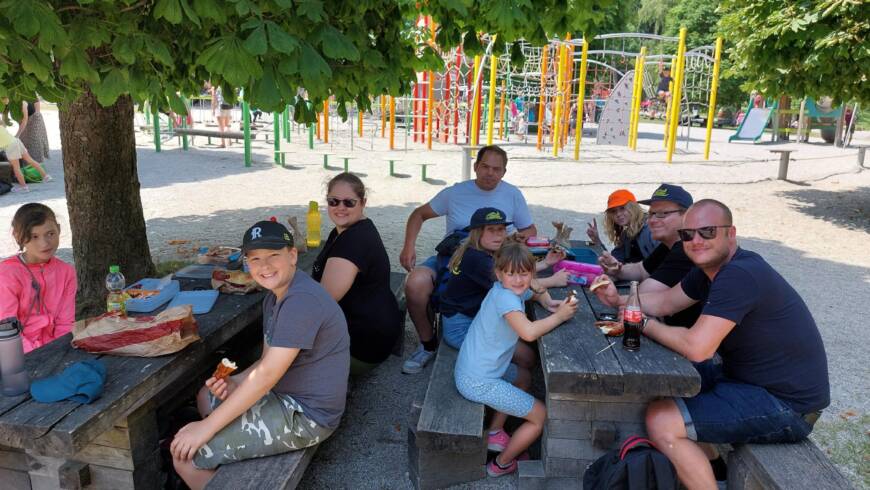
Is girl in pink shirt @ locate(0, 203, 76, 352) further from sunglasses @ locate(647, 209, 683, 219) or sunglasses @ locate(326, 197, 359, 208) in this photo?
sunglasses @ locate(647, 209, 683, 219)

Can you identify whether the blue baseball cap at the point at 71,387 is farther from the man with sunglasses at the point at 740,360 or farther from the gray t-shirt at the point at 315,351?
the man with sunglasses at the point at 740,360

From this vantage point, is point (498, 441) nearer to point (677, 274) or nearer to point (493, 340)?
point (493, 340)

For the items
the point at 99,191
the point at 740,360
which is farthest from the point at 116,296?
the point at 740,360

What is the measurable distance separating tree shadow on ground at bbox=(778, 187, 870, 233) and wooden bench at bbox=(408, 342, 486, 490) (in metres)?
8.64

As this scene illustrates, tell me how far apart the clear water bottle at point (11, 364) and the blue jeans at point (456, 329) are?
2172 millimetres

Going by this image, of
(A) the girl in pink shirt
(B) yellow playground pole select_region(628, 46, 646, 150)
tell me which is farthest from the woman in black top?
(B) yellow playground pole select_region(628, 46, 646, 150)

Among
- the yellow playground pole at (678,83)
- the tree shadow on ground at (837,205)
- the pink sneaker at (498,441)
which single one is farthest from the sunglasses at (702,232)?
the yellow playground pole at (678,83)

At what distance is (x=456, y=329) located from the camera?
3936mm

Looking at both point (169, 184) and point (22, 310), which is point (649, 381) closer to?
point (22, 310)

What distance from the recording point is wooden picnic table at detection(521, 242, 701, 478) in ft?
8.81

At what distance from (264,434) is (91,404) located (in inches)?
26.3

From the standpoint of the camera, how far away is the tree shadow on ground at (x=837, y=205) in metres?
10.0

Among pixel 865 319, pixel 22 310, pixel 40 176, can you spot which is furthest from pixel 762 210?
pixel 40 176

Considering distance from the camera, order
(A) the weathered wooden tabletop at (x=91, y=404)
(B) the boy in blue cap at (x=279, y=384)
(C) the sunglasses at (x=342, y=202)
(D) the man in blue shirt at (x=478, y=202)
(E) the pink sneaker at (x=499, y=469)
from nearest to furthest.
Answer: (A) the weathered wooden tabletop at (x=91, y=404) → (B) the boy in blue cap at (x=279, y=384) → (E) the pink sneaker at (x=499, y=469) → (C) the sunglasses at (x=342, y=202) → (D) the man in blue shirt at (x=478, y=202)
